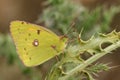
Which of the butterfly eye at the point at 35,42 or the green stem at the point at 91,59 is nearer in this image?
the green stem at the point at 91,59

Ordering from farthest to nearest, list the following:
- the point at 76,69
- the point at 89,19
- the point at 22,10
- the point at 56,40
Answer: the point at 22,10, the point at 89,19, the point at 56,40, the point at 76,69

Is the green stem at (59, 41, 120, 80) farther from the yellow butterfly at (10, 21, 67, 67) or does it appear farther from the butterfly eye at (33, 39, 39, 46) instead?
the butterfly eye at (33, 39, 39, 46)

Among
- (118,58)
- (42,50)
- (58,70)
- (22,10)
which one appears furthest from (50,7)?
(22,10)

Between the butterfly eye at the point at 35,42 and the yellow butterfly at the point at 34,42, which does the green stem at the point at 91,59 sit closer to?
the yellow butterfly at the point at 34,42

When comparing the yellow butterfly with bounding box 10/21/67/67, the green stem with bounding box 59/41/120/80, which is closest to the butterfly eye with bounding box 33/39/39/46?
the yellow butterfly with bounding box 10/21/67/67

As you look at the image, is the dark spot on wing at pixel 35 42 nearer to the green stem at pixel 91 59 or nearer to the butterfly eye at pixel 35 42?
the butterfly eye at pixel 35 42

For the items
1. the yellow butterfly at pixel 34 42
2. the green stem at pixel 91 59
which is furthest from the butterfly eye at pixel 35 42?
the green stem at pixel 91 59

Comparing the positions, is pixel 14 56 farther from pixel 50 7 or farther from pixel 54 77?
pixel 54 77

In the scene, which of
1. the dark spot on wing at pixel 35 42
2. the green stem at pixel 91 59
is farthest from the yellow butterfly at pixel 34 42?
the green stem at pixel 91 59

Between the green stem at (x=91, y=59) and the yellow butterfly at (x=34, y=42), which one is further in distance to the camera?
the yellow butterfly at (x=34, y=42)
